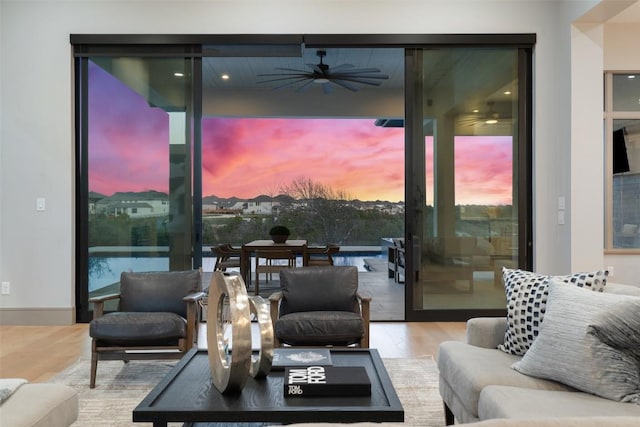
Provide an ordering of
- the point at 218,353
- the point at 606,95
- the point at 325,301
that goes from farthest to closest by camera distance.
A: the point at 606,95 → the point at 325,301 → the point at 218,353

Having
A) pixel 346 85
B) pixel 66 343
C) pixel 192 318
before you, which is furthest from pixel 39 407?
pixel 346 85

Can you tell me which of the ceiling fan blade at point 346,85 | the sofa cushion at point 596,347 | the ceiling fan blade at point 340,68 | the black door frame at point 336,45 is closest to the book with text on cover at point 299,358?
the sofa cushion at point 596,347

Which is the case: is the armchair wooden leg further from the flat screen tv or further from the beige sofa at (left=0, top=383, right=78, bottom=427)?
the flat screen tv

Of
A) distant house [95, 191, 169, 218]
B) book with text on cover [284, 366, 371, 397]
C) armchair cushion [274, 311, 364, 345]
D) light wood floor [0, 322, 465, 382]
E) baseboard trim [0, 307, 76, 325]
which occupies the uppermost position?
distant house [95, 191, 169, 218]

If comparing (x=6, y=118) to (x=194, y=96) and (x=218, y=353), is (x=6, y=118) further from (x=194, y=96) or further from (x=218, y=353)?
(x=218, y=353)

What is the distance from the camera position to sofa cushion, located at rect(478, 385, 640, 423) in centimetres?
168

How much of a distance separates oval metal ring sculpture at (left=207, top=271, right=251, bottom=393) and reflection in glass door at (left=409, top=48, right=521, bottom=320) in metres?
3.29

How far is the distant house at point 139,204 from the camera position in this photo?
514 cm

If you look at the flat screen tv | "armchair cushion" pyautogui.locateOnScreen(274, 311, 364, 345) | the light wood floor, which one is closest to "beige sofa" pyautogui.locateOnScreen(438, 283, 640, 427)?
"armchair cushion" pyautogui.locateOnScreen(274, 311, 364, 345)

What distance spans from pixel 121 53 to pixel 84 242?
2.02m

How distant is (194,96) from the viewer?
5152 mm

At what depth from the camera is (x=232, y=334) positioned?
187 centimetres

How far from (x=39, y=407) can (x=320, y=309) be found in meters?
2.19

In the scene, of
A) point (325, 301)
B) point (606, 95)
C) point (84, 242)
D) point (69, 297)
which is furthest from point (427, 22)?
point (69, 297)
